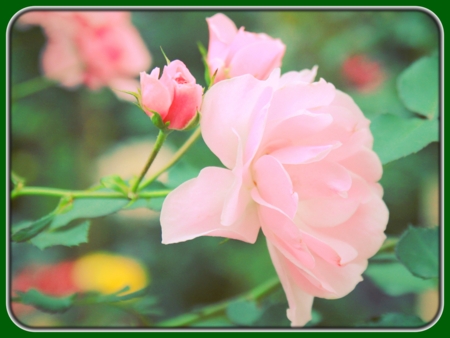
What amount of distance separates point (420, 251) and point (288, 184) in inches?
8.1

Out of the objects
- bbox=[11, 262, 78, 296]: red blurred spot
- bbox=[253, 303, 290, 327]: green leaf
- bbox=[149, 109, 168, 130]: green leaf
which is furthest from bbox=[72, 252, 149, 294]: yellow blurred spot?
bbox=[149, 109, 168, 130]: green leaf

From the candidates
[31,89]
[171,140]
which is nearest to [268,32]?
[171,140]

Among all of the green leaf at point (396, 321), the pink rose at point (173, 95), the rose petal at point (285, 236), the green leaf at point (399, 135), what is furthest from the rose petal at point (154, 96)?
the green leaf at point (396, 321)

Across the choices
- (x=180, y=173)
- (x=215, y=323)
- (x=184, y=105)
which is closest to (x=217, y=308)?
(x=215, y=323)

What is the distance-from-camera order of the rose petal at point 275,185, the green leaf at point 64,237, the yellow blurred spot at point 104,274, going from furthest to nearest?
the yellow blurred spot at point 104,274, the green leaf at point 64,237, the rose petal at point 275,185

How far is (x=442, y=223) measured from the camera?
0.56 metres

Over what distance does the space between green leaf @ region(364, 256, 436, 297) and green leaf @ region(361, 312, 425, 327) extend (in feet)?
0.10

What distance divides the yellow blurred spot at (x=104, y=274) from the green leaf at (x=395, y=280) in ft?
0.82

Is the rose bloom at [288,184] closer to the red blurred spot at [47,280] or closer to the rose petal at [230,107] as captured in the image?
the rose petal at [230,107]

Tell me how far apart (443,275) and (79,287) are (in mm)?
369

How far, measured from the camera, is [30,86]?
0.61m

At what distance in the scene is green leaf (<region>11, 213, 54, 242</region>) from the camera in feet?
1.66

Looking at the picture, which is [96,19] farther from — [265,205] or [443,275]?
[443,275]

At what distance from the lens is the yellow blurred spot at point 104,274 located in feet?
1.97
